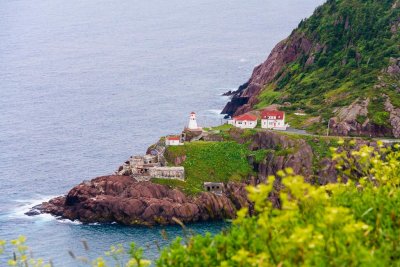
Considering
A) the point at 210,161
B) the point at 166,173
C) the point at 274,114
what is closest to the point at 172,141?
the point at 210,161

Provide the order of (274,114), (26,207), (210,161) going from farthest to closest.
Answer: (274,114), (210,161), (26,207)

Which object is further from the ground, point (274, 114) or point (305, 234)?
point (274, 114)

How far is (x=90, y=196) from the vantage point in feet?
488

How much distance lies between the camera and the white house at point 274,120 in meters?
170

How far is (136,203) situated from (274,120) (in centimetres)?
3993

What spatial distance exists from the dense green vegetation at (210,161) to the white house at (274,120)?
9.36 metres

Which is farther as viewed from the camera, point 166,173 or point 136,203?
point 166,173

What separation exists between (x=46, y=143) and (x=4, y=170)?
2298 centimetres

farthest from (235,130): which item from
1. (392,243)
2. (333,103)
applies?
(392,243)

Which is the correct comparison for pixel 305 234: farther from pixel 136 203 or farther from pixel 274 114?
pixel 274 114

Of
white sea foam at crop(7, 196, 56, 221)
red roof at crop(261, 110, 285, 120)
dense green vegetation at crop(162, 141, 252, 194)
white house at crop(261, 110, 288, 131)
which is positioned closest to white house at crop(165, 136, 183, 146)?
dense green vegetation at crop(162, 141, 252, 194)

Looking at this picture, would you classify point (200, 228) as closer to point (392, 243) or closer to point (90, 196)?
point (90, 196)

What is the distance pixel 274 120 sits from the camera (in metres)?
170

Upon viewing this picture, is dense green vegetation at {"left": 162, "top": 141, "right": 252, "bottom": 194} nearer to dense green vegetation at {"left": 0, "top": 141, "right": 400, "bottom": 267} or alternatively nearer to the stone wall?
the stone wall
